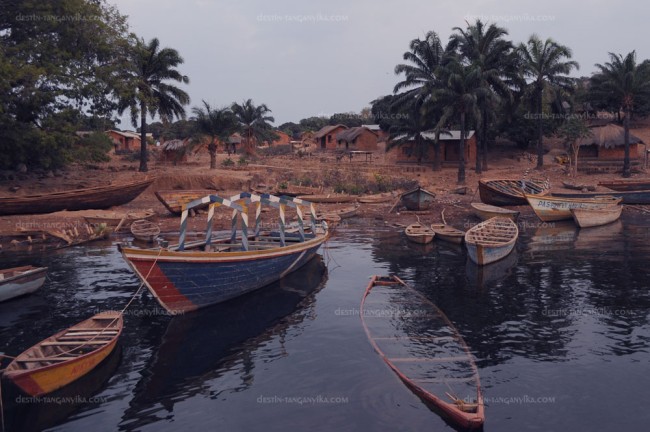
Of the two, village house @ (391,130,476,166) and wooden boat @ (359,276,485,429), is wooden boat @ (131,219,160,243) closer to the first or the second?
wooden boat @ (359,276,485,429)

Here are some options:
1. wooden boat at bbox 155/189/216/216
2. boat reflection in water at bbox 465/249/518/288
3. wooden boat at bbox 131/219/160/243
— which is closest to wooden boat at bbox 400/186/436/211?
boat reflection in water at bbox 465/249/518/288

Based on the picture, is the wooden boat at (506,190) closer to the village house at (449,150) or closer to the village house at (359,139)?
the village house at (449,150)

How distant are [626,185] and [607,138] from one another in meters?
8.26

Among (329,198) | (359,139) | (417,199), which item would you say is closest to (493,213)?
(417,199)

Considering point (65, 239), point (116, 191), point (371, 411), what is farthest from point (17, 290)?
point (116, 191)

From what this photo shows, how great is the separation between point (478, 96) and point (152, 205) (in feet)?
81.2

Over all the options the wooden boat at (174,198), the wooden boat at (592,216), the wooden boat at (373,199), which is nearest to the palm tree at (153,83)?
the wooden boat at (174,198)

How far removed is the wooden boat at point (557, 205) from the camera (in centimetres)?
3089

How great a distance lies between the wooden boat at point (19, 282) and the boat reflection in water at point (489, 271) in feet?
49.9

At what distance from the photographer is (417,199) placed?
3316 cm

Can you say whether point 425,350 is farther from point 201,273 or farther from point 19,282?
point 19,282

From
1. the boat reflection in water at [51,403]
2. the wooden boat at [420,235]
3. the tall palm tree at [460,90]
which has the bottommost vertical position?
the boat reflection in water at [51,403]

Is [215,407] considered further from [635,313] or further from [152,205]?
[152,205]

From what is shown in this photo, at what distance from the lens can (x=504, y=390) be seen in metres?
11.0
